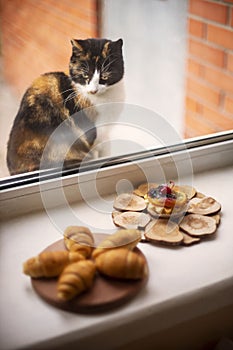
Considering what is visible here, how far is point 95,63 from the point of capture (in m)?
1.08

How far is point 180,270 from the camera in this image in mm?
940

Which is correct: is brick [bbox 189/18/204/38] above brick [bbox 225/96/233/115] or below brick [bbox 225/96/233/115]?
above

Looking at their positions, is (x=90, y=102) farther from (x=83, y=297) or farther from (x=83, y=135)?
(x=83, y=297)

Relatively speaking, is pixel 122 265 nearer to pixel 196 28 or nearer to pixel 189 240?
pixel 189 240

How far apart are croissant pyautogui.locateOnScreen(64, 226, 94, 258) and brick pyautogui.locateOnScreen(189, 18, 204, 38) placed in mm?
602

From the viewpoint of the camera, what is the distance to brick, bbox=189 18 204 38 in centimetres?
126

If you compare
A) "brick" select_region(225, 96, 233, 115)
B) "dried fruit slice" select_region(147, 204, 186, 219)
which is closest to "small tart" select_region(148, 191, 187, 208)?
"dried fruit slice" select_region(147, 204, 186, 219)

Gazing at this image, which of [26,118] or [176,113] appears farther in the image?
[176,113]

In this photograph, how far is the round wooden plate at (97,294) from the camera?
83 cm

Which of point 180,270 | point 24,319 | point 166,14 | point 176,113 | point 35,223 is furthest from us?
point 176,113

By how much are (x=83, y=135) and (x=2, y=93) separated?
19 cm

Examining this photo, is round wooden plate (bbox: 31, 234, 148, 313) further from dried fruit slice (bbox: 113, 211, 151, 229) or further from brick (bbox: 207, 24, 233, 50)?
brick (bbox: 207, 24, 233, 50)

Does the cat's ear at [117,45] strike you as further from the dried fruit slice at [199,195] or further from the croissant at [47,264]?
the croissant at [47,264]

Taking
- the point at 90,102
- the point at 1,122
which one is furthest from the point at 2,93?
the point at 90,102
